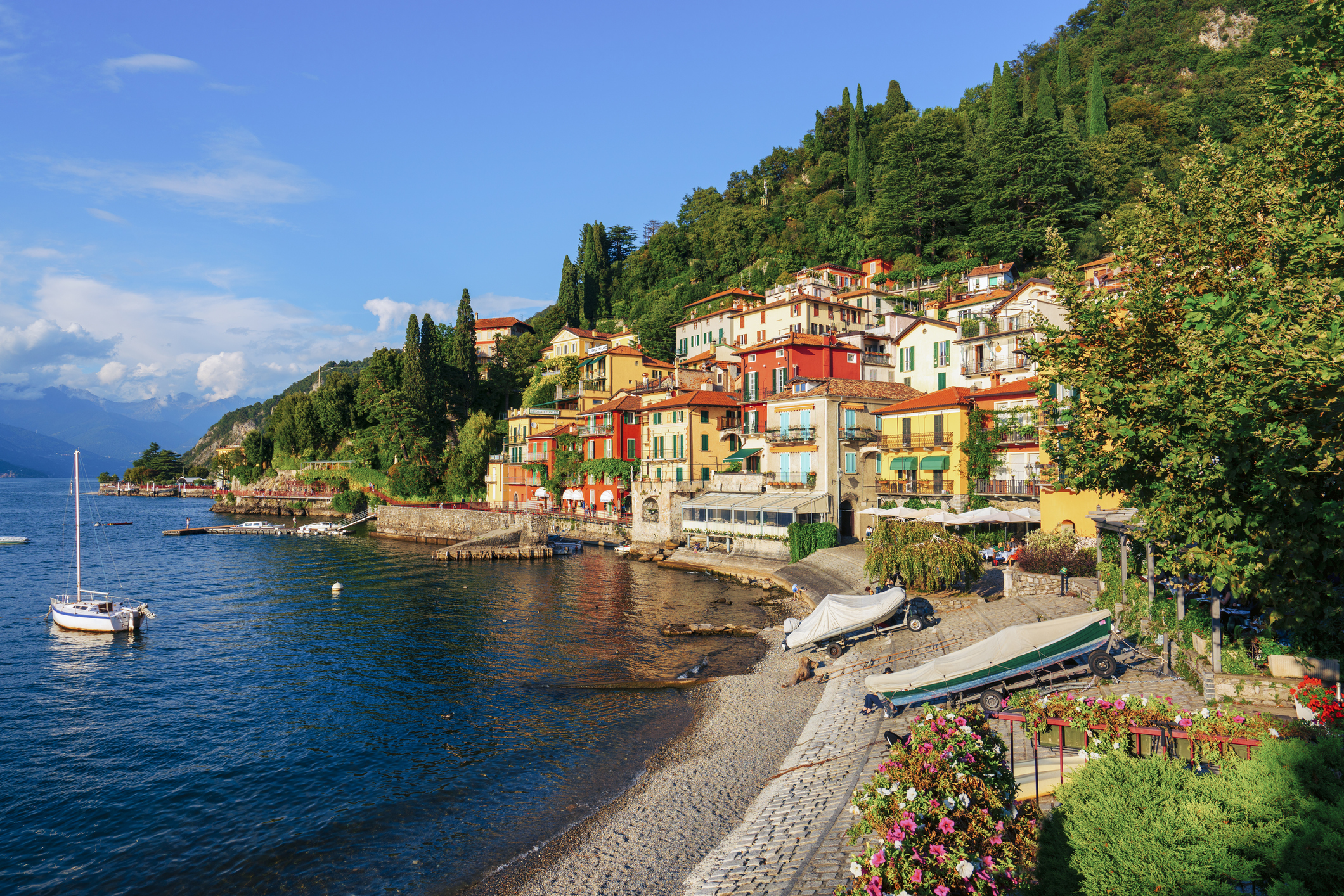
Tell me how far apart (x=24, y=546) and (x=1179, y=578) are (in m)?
89.7

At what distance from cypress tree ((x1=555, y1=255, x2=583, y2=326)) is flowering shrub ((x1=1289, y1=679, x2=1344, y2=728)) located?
329 feet

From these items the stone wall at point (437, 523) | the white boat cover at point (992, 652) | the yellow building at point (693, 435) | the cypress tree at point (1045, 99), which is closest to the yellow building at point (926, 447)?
the yellow building at point (693, 435)

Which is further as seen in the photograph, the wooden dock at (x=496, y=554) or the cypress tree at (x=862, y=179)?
the cypress tree at (x=862, y=179)

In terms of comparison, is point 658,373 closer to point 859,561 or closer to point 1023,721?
point 859,561

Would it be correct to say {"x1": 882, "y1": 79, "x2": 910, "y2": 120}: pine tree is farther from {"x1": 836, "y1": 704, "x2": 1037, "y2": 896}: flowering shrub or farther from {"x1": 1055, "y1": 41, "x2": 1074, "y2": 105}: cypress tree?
{"x1": 836, "y1": 704, "x2": 1037, "y2": 896}: flowering shrub

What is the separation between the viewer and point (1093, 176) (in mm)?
62156

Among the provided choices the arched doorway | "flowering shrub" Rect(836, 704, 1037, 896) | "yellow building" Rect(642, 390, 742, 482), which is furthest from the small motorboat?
"yellow building" Rect(642, 390, 742, 482)

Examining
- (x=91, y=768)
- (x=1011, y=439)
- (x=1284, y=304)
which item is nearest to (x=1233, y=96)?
(x=1011, y=439)

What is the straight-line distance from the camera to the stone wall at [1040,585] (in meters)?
23.1

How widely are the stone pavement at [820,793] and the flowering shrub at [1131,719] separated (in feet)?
5.73

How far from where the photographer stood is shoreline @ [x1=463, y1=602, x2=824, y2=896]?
12219mm

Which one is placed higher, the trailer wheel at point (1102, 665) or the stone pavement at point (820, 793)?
the trailer wheel at point (1102, 665)

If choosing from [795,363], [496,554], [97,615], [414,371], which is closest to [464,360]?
[414,371]

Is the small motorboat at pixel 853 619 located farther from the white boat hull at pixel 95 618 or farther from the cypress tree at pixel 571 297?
the cypress tree at pixel 571 297
